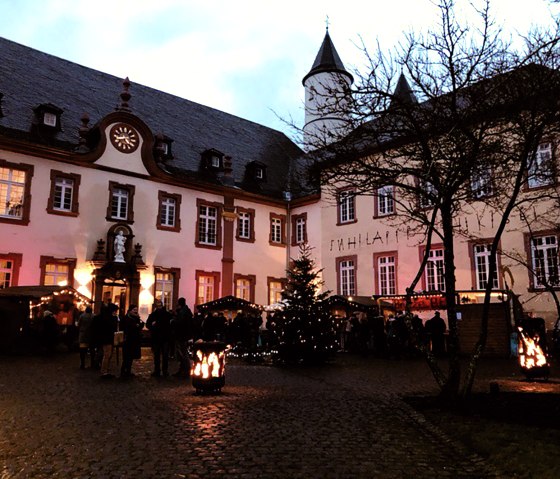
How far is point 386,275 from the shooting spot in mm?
25016

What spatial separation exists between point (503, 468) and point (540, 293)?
15846 millimetres

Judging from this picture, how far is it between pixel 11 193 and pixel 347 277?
53.3 ft

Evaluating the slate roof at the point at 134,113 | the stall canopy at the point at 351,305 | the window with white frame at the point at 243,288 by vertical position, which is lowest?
the stall canopy at the point at 351,305

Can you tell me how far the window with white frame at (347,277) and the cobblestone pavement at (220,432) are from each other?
15.3 meters

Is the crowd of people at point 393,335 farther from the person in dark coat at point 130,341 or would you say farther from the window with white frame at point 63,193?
the window with white frame at point 63,193

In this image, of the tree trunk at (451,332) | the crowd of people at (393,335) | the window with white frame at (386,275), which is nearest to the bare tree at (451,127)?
the tree trunk at (451,332)

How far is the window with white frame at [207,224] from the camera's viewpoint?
27.2m

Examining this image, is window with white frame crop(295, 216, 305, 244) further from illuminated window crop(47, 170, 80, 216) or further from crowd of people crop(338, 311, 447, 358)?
illuminated window crop(47, 170, 80, 216)

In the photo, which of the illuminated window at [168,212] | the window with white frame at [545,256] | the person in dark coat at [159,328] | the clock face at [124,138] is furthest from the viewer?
the illuminated window at [168,212]

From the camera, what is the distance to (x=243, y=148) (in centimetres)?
3228

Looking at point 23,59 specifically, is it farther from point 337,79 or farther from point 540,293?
point 540,293

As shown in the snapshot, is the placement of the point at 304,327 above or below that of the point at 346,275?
below

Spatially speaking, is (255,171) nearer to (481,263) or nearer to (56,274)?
(56,274)

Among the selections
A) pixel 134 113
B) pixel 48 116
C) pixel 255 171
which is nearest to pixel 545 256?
pixel 255 171
